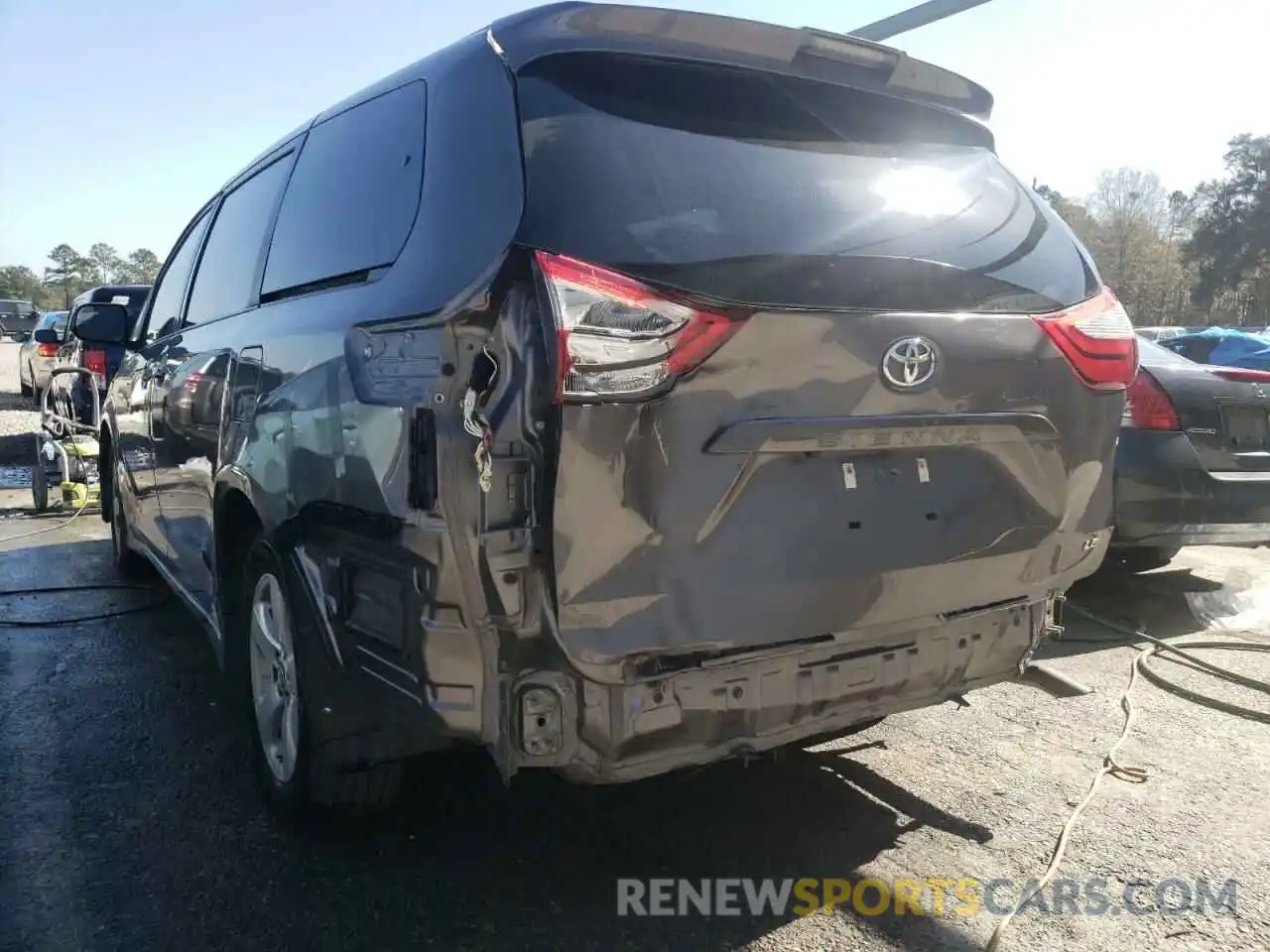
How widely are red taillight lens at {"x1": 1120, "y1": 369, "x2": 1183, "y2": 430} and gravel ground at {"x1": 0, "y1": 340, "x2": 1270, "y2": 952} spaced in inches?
52.7

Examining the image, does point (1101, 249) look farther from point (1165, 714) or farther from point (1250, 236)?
point (1165, 714)

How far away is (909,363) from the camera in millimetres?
2330

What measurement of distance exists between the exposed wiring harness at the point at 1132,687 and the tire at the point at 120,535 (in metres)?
4.88

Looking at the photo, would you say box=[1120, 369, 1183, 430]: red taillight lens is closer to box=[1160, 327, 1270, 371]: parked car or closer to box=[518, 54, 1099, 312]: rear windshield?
box=[518, 54, 1099, 312]: rear windshield

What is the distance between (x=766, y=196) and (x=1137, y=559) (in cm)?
459

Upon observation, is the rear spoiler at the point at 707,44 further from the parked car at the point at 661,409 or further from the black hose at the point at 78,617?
the black hose at the point at 78,617

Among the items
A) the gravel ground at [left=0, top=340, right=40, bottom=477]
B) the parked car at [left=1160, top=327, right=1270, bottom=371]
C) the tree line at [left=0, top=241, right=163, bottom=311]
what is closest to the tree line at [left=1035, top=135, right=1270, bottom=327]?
the parked car at [left=1160, top=327, right=1270, bottom=371]

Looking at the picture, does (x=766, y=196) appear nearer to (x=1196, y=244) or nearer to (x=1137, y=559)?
(x=1137, y=559)

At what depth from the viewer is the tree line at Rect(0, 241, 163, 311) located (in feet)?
323

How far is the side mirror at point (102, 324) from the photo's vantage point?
5207mm

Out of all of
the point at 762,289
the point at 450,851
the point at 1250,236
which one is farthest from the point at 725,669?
the point at 1250,236

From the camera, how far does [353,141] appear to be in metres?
2.95

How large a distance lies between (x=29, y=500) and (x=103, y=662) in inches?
219

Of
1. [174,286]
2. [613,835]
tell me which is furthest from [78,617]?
[613,835]
